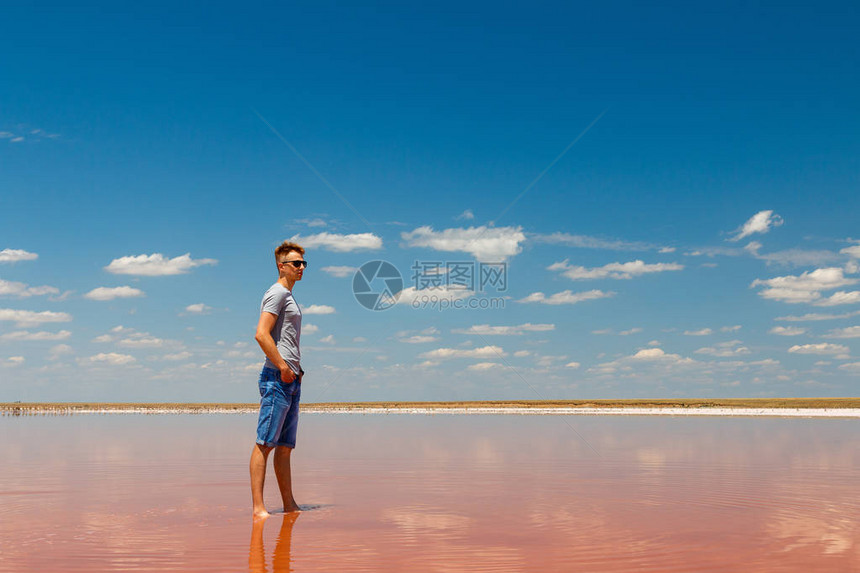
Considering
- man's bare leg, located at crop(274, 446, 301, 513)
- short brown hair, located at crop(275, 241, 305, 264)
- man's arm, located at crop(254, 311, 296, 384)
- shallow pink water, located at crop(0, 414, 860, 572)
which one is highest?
short brown hair, located at crop(275, 241, 305, 264)

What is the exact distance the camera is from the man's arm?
7.20 meters

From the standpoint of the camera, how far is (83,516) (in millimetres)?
7551

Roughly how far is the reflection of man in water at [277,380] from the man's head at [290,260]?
131 millimetres

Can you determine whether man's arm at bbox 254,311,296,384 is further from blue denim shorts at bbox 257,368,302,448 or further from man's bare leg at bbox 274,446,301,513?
man's bare leg at bbox 274,446,301,513

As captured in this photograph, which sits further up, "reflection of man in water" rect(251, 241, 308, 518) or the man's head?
the man's head

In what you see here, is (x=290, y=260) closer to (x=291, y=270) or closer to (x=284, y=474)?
(x=291, y=270)

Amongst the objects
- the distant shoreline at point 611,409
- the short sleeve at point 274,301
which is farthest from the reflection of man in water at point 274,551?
the distant shoreline at point 611,409

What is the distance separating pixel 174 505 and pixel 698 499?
6480mm

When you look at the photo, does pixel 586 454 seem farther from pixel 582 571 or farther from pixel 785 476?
pixel 582 571

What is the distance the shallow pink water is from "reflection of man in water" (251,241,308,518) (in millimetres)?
643

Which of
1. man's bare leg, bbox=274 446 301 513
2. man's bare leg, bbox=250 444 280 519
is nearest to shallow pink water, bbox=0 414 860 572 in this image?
man's bare leg, bbox=250 444 280 519

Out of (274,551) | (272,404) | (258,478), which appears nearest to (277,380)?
(272,404)

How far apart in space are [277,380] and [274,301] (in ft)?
2.79

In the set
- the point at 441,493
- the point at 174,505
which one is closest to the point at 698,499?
the point at 441,493
